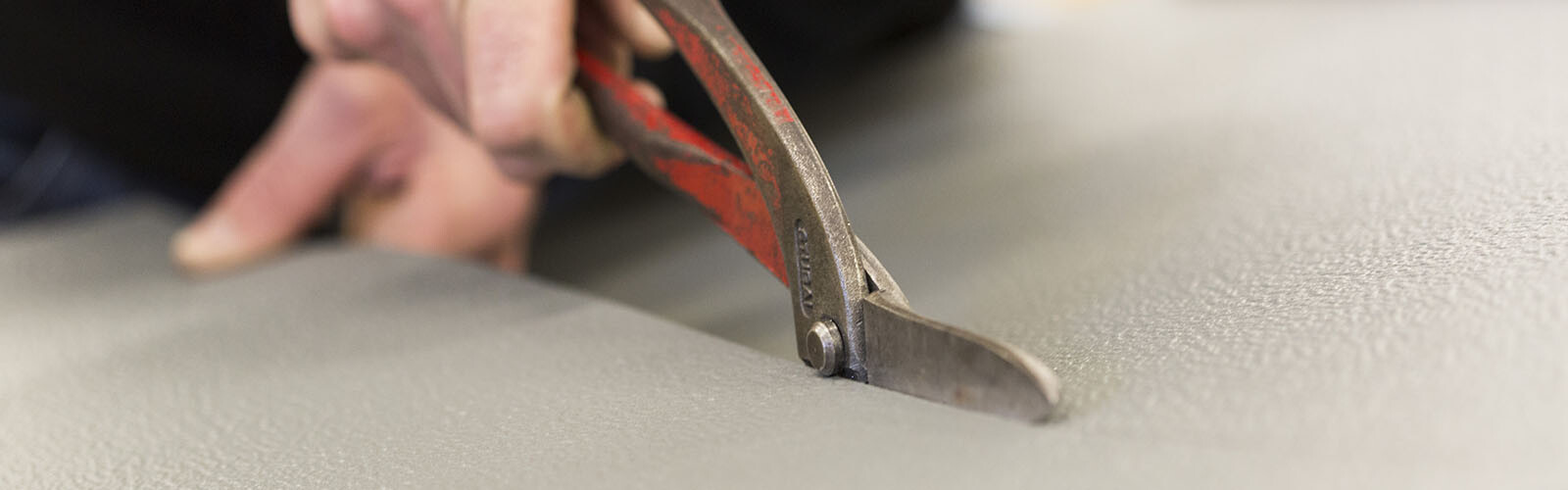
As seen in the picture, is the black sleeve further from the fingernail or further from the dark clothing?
the fingernail

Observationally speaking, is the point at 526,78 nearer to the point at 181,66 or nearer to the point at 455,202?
the point at 455,202

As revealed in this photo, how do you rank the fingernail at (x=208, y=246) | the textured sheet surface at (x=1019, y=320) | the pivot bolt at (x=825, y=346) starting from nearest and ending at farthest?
the textured sheet surface at (x=1019, y=320)
the pivot bolt at (x=825, y=346)
the fingernail at (x=208, y=246)

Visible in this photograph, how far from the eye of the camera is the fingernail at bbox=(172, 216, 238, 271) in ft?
3.12

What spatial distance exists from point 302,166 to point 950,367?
0.72 meters

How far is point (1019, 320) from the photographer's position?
0.59 m

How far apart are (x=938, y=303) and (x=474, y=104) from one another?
0.29 m

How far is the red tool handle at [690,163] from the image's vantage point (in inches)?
21.4

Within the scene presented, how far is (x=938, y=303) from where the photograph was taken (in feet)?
2.19

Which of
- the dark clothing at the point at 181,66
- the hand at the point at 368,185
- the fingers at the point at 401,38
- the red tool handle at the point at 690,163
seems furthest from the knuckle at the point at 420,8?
the dark clothing at the point at 181,66

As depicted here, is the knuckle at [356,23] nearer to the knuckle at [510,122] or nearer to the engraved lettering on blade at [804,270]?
the knuckle at [510,122]

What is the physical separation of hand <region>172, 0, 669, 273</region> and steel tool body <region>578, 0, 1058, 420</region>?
0.11 m

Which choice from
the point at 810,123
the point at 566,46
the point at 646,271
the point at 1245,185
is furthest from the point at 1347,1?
the point at 566,46

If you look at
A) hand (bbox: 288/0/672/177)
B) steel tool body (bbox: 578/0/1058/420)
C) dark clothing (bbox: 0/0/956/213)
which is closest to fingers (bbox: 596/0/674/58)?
hand (bbox: 288/0/672/177)

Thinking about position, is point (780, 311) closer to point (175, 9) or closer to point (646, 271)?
point (646, 271)
